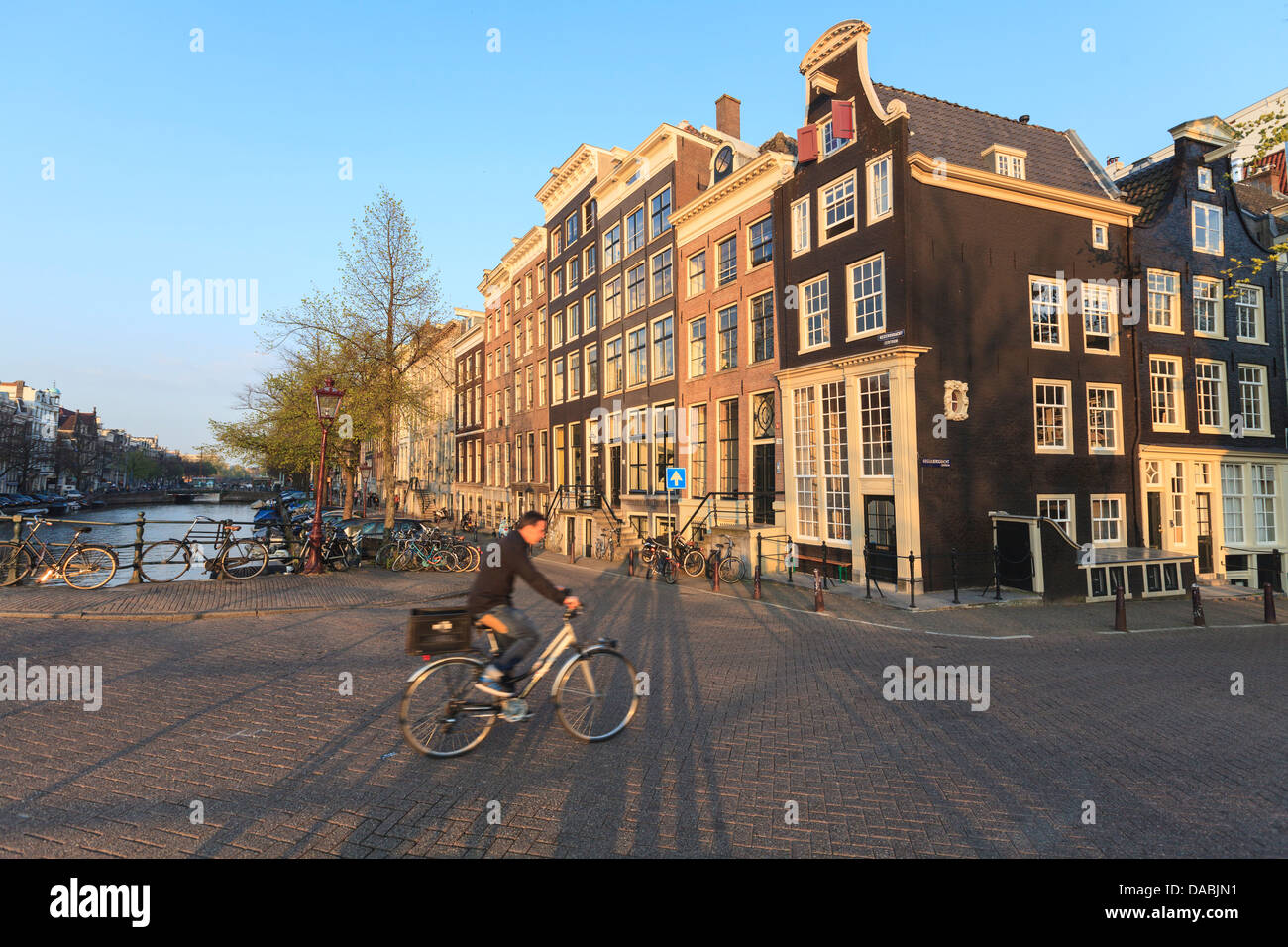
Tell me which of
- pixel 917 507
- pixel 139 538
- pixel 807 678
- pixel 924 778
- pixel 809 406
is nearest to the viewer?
pixel 924 778

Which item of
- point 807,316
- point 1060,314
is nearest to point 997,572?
point 1060,314

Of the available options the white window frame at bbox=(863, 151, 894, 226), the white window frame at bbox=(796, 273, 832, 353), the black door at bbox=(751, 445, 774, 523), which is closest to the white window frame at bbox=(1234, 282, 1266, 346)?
the white window frame at bbox=(863, 151, 894, 226)

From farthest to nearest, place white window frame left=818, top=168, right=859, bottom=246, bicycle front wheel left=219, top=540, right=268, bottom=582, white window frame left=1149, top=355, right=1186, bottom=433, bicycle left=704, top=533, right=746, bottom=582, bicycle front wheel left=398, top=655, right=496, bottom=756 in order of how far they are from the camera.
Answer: white window frame left=1149, top=355, right=1186, bottom=433
bicycle left=704, top=533, right=746, bottom=582
white window frame left=818, top=168, right=859, bottom=246
bicycle front wheel left=219, top=540, right=268, bottom=582
bicycle front wheel left=398, top=655, right=496, bottom=756

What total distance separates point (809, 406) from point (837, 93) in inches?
340

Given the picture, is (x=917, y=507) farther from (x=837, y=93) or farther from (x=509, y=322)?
(x=509, y=322)

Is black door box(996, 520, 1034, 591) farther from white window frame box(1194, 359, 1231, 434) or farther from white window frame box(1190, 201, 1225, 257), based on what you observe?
white window frame box(1190, 201, 1225, 257)

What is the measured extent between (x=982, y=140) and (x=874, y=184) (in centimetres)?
456

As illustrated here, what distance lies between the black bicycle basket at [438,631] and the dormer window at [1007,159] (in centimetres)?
1867

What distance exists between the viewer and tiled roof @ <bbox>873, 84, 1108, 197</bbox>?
1756 cm

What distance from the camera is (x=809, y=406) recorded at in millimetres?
18797

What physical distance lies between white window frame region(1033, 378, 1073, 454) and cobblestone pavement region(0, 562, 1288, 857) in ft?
30.0

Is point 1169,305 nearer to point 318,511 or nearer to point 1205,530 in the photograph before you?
point 1205,530

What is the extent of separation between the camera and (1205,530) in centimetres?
2039
